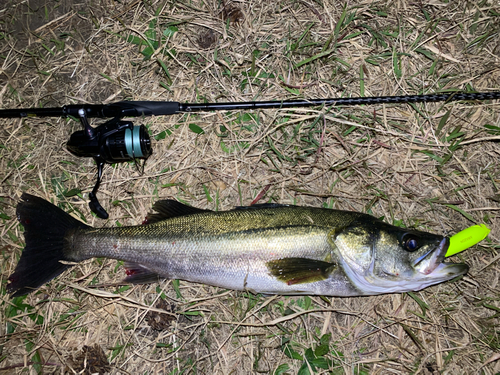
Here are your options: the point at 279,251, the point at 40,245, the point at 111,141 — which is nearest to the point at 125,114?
the point at 111,141

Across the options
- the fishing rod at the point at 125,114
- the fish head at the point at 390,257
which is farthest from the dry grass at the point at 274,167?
the fish head at the point at 390,257

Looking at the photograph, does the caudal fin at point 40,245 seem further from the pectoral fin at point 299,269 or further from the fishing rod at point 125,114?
the pectoral fin at point 299,269

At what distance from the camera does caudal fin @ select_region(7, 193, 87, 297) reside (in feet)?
10.9

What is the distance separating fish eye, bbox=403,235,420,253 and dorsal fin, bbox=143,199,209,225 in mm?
1890

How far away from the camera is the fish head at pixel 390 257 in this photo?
276 cm

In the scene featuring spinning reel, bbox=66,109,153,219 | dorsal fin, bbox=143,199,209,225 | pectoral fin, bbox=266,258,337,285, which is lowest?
pectoral fin, bbox=266,258,337,285

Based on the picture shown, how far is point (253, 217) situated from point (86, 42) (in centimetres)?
294

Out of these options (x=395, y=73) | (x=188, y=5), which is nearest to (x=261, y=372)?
(x=395, y=73)

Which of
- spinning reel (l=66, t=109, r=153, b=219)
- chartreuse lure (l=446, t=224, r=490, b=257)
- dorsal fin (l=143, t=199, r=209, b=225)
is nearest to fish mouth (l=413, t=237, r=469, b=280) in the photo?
chartreuse lure (l=446, t=224, r=490, b=257)

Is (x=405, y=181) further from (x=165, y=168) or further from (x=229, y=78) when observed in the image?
(x=165, y=168)

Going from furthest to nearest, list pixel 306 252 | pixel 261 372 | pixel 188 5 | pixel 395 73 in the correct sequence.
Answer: pixel 188 5 < pixel 395 73 < pixel 261 372 < pixel 306 252

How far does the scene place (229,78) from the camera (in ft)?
12.0

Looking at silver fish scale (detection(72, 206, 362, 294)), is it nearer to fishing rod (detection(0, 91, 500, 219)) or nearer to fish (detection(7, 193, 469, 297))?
fish (detection(7, 193, 469, 297))

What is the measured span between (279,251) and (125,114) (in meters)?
2.07
